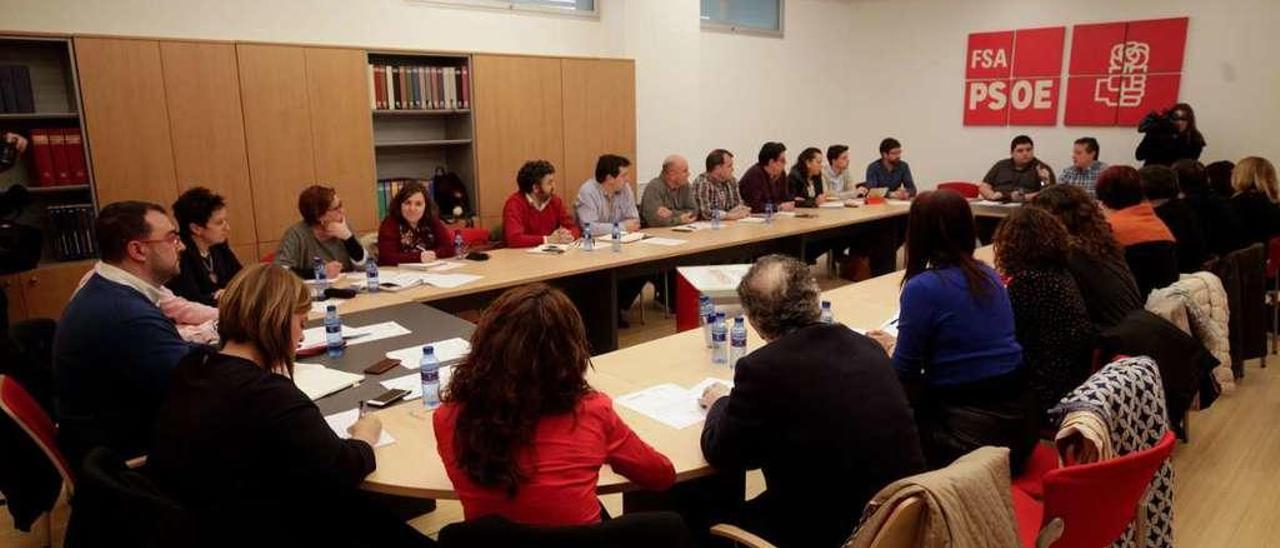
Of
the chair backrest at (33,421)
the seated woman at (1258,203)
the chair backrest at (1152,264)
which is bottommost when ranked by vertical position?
the chair backrest at (33,421)

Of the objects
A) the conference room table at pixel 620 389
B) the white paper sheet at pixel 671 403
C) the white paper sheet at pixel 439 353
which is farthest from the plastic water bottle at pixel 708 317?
the white paper sheet at pixel 439 353

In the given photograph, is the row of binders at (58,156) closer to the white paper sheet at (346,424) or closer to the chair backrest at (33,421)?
the chair backrest at (33,421)

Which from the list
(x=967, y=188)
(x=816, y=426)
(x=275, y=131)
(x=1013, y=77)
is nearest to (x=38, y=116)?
(x=275, y=131)

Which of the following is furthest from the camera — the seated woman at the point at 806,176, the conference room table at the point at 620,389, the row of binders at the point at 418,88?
the seated woman at the point at 806,176

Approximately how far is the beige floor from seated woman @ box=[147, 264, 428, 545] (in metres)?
1.37

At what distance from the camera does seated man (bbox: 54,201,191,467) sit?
7.61 ft

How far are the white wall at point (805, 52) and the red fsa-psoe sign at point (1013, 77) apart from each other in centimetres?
11

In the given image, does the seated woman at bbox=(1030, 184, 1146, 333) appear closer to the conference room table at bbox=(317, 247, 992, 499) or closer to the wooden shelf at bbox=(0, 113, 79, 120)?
the conference room table at bbox=(317, 247, 992, 499)

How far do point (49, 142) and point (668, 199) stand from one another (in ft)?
13.4

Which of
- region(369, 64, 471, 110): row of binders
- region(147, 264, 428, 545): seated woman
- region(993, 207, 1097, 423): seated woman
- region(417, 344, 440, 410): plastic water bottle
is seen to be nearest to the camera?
region(147, 264, 428, 545): seated woman

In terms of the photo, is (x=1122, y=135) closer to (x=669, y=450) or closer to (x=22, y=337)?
(x=669, y=450)

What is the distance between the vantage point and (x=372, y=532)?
2.10m

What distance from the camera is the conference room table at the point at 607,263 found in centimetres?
400

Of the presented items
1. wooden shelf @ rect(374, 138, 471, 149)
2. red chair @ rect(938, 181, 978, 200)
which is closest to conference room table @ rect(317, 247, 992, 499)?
wooden shelf @ rect(374, 138, 471, 149)
